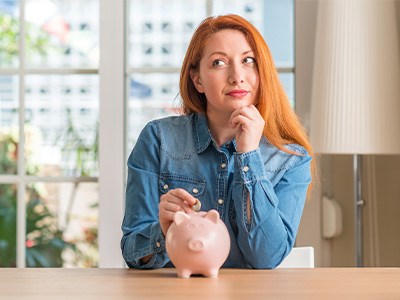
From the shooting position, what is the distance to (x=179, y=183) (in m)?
2.01

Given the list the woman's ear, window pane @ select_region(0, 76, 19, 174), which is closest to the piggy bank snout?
the woman's ear

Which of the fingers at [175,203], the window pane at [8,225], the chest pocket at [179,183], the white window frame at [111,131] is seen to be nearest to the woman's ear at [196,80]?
the chest pocket at [179,183]

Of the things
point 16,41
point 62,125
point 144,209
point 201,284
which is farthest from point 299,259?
point 16,41

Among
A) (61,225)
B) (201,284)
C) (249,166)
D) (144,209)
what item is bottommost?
(61,225)

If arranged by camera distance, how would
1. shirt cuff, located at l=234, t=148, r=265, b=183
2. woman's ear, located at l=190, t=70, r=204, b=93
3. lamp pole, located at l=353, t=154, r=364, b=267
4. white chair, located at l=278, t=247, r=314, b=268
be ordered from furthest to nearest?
lamp pole, located at l=353, t=154, r=364, b=267, white chair, located at l=278, t=247, r=314, b=268, woman's ear, located at l=190, t=70, r=204, b=93, shirt cuff, located at l=234, t=148, r=265, b=183

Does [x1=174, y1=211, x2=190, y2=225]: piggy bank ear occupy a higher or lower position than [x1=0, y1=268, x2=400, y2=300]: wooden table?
higher

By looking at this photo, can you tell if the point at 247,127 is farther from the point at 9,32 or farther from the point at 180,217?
the point at 9,32

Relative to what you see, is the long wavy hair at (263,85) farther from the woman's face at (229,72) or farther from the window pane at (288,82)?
the window pane at (288,82)

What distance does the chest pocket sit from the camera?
6.56 ft

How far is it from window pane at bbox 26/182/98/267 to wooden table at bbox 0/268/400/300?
6.38 feet

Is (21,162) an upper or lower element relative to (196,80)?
lower

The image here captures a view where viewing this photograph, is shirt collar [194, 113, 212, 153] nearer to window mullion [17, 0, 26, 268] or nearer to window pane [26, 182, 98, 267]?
window mullion [17, 0, 26, 268]

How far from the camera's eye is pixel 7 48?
362cm

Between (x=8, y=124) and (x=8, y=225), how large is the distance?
42 centimetres
